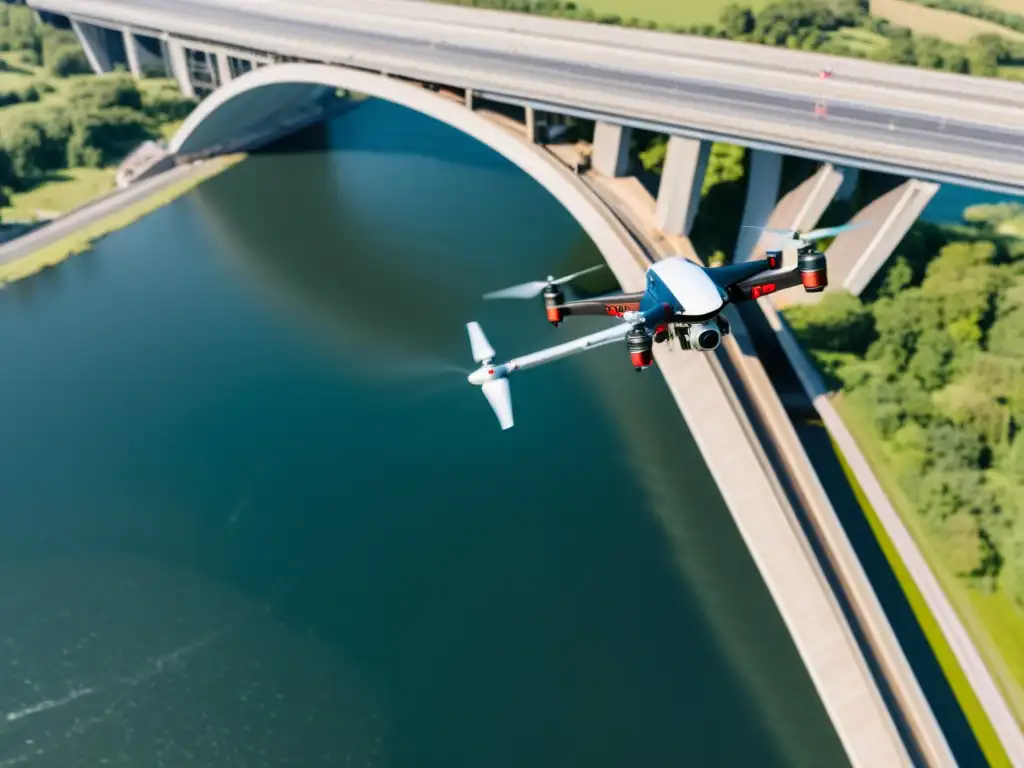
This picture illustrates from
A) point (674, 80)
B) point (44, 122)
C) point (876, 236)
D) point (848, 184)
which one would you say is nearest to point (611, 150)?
point (674, 80)

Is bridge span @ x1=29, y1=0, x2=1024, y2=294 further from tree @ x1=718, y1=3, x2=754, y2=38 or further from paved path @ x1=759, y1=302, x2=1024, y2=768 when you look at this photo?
tree @ x1=718, y1=3, x2=754, y2=38

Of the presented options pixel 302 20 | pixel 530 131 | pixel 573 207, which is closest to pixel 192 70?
pixel 302 20

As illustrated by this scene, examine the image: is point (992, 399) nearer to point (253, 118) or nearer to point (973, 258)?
point (973, 258)

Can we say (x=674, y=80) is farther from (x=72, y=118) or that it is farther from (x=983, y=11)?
(x=983, y=11)

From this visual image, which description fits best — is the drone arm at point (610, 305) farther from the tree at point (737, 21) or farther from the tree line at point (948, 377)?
the tree at point (737, 21)

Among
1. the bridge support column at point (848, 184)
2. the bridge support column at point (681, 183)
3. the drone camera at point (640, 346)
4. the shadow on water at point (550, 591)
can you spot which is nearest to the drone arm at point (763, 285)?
the drone camera at point (640, 346)

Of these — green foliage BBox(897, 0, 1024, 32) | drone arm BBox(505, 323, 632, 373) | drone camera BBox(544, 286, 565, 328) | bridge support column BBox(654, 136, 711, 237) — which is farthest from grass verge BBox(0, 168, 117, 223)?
green foliage BBox(897, 0, 1024, 32)
